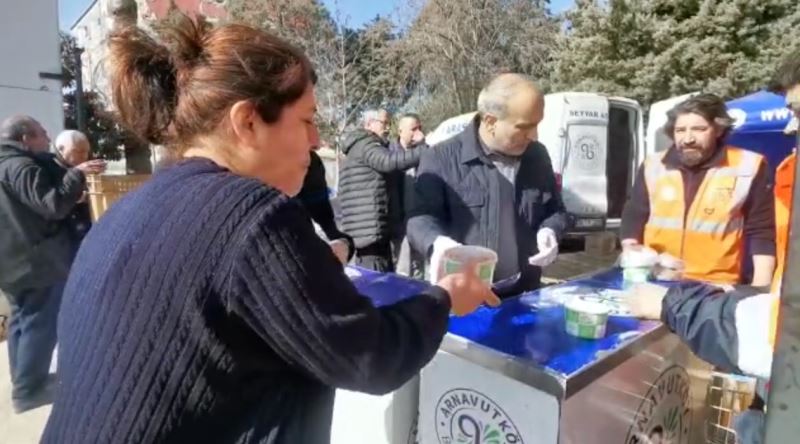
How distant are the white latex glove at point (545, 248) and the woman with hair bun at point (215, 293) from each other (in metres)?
1.20

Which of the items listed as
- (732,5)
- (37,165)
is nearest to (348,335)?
(37,165)

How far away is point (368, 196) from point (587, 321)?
89.6 inches

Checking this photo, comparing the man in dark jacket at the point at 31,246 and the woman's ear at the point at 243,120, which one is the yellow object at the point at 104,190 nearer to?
the man in dark jacket at the point at 31,246

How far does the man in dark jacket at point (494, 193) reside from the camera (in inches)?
83.4

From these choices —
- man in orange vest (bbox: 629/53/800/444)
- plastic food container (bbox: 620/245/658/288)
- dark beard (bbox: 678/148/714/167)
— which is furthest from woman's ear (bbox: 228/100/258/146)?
dark beard (bbox: 678/148/714/167)

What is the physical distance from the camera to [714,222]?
224cm

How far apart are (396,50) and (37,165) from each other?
13.9 m

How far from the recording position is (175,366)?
782mm

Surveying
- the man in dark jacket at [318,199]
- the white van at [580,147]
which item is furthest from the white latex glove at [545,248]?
the white van at [580,147]

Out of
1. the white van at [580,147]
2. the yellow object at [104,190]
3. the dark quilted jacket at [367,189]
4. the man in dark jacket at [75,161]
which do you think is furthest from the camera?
the white van at [580,147]

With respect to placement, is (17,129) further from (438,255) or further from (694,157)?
(694,157)

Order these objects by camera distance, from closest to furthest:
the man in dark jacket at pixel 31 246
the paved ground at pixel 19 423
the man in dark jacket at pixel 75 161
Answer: the paved ground at pixel 19 423
the man in dark jacket at pixel 31 246
the man in dark jacket at pixel 75 161

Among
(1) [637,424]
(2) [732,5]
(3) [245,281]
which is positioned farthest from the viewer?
(2) [732,5]

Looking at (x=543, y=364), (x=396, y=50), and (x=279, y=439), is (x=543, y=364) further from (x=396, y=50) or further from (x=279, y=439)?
(x=396, y=50)
